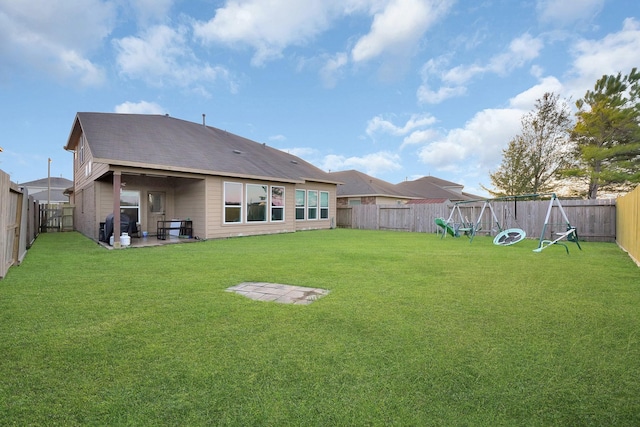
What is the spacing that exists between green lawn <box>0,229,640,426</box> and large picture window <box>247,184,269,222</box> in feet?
26.4

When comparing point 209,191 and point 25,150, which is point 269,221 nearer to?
point 209,191

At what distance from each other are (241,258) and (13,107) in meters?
17.0

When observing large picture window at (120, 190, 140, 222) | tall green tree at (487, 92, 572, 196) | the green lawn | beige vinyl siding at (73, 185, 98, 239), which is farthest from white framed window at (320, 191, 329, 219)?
tall green tree at (487, 92, 572, 196)

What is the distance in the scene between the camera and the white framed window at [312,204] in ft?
55.9

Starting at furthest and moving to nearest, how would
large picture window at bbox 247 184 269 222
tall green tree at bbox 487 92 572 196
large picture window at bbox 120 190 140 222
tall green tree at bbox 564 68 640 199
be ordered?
tall green tree at bbox 487 92 572 196
tall green tree at bbox 564 68 640 199
large picture window at bbox 247 184 269 222
large picture window at bbox 120 190 140 222

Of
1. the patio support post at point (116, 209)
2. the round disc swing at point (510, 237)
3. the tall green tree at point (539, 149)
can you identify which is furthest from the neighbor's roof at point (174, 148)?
the tall green tree at point (539, 149)

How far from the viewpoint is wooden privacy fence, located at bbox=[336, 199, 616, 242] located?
38.6 ft

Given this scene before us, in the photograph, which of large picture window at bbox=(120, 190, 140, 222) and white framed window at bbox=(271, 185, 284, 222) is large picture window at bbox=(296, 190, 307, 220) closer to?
white framed window at bbox=(271, 185, 284, 222)

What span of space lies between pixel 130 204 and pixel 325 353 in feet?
40.1

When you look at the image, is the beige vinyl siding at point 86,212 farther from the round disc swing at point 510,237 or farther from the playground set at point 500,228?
the round disc swing at point 510,237

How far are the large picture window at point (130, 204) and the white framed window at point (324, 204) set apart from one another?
347 inches

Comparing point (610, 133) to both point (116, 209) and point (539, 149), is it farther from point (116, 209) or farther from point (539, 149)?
point (116, 209)

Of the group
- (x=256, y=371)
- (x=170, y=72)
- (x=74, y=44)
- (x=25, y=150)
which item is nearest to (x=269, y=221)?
(x=170, y=72)

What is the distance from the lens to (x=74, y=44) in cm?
1169
